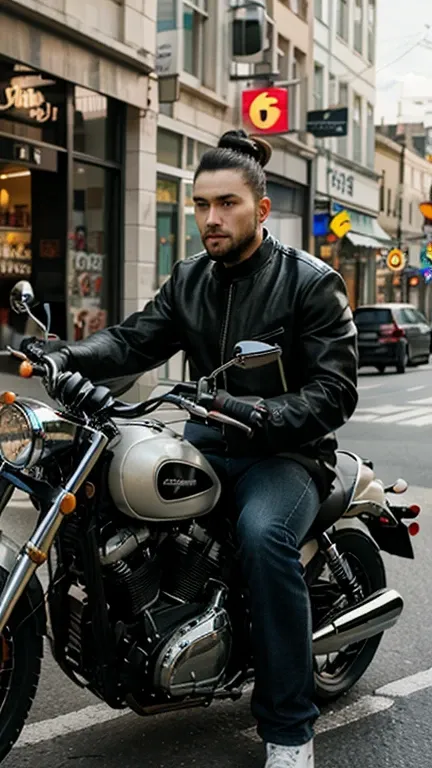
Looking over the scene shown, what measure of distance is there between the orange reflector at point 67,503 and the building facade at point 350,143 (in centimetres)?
3011

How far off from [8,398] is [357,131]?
38.7 meters

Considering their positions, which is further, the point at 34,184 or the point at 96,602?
the point at 34,184

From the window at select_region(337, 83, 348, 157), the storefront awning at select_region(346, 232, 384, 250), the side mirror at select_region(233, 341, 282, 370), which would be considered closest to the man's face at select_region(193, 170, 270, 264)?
the side mirror at select_region(233, 341, 282, 370)

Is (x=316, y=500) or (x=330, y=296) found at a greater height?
(x=330, y=296)

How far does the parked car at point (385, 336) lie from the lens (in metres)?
24.7

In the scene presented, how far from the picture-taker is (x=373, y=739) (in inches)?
149

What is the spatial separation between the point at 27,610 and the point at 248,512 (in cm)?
72

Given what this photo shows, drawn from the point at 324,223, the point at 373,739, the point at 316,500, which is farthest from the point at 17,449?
the point at 324,223

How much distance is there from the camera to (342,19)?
37.3 meters

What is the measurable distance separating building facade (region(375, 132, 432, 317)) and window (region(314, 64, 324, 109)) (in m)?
11.4

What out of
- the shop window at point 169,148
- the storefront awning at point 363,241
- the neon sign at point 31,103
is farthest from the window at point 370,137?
the neon sign at point 31,103

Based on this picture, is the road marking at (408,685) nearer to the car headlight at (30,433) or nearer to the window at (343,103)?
the car headlight at (30,433)

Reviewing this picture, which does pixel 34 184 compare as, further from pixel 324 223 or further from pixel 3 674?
pixel 324 223

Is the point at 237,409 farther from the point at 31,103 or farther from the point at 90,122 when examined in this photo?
the point at 90,122
